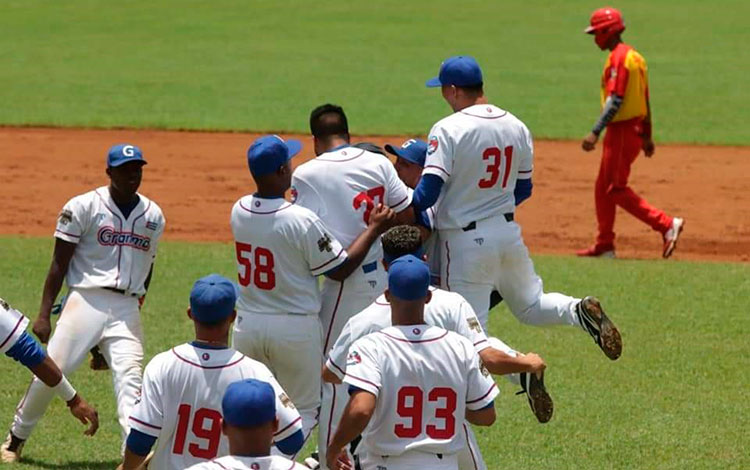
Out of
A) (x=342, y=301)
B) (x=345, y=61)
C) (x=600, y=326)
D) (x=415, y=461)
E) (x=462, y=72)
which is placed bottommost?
(x=345, y=61)

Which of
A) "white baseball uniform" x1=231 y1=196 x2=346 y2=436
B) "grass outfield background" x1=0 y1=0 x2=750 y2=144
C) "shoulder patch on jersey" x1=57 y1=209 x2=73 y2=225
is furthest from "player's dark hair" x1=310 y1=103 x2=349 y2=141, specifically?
"grass outfield background" x1=0 y1=0 x2=750 y2=144

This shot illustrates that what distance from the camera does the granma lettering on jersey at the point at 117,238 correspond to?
28.0 ft

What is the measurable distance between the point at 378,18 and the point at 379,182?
29.0 m

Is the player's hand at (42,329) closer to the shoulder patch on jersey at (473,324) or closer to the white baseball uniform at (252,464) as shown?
the shoulder patch on jersey at (473,324)

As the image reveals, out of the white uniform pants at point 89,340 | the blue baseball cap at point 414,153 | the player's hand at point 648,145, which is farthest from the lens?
the player's hand at point 648,145

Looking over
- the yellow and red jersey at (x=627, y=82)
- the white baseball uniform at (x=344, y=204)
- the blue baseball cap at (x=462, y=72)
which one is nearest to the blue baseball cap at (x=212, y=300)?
the white baseball uniform at (x=344, y=204)

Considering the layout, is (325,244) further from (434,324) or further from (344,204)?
(434,324)

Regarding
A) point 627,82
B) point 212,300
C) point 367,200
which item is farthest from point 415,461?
point 627,82

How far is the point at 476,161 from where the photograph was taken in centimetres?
858

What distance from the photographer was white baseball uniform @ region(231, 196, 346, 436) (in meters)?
7.57

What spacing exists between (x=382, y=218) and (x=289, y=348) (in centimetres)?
91

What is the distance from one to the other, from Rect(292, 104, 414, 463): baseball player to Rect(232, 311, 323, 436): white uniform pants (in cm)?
21

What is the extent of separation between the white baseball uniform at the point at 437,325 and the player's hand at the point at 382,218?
3.57ft

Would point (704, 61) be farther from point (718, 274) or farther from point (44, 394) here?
point (44, 394)
